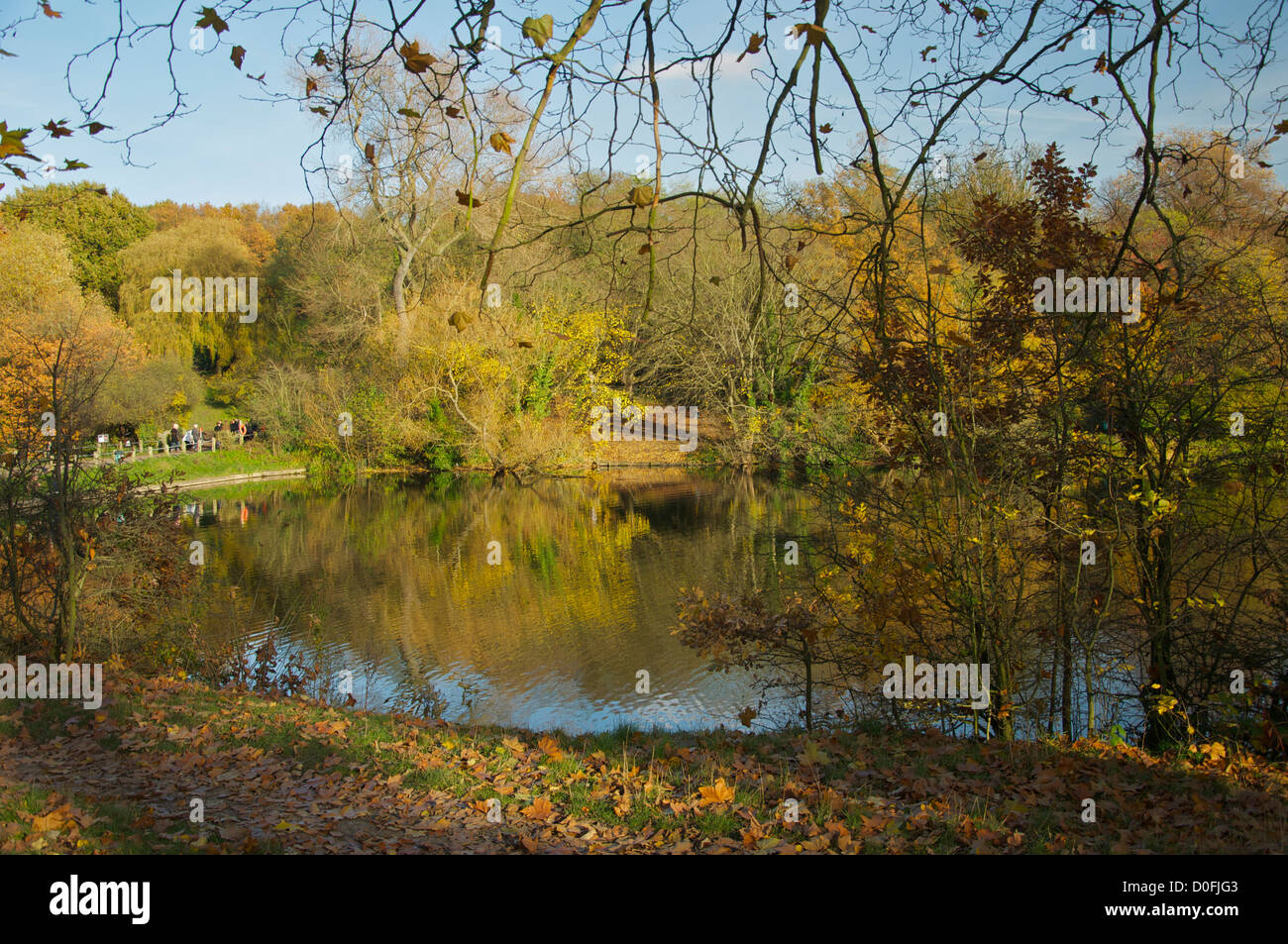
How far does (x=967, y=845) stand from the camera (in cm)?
362

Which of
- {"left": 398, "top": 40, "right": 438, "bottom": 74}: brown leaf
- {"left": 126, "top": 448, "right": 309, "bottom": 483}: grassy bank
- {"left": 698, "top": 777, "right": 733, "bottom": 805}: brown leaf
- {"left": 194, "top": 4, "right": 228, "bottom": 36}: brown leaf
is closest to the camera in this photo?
{"left": 398, "top": 40, "right": 438, "bottom": 74}: brown leaf

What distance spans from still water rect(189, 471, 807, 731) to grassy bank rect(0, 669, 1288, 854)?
3.17 meters

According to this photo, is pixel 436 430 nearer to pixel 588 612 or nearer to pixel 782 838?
pixel 588 612

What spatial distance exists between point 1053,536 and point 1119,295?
1767mm

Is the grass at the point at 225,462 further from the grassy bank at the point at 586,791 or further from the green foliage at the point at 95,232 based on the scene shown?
the grassy bank at the point at 586,791

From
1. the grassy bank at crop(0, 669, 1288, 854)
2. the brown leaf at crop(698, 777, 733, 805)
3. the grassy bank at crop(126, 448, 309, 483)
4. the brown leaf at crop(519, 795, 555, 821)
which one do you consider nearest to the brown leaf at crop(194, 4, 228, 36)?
the grassy bank at crop(0, 669, 1288, 854)

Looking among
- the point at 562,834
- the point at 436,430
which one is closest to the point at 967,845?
the point at 562,834

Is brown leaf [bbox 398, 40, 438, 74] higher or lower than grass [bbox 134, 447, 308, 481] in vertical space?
higher

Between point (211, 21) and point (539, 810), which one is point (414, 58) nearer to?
point (211, 21)

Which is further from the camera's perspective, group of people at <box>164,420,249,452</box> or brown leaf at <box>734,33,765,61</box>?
group of people at <box>164,420,249,452</box>

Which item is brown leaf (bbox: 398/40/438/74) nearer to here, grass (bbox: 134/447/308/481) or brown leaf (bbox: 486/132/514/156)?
brown leaf (bbox: 486/132/514/156)

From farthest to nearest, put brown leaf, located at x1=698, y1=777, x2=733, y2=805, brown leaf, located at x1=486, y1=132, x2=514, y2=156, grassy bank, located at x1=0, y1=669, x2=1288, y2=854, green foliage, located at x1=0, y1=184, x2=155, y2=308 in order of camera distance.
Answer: green foliage, located at x1=0, y1=184, x2=155, y2=308 → brown leaf, located at x1=698, y1=777, x2=733, y2=805 → grassy bank, located at x1=0, y1=669, x2=1288, y2=854 → brown leaf, located at x1=486, y1=132, x2=514, y2=156

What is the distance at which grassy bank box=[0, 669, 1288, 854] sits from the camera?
148 inches

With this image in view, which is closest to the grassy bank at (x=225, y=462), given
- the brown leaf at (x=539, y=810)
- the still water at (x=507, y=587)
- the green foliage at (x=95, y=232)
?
the still water at (x=507, y=587)
